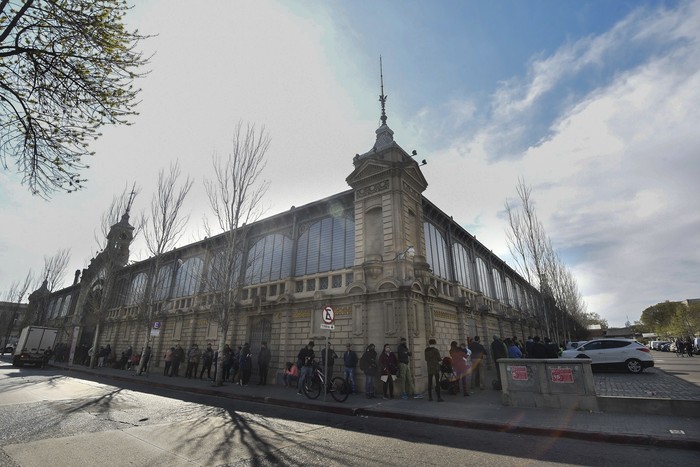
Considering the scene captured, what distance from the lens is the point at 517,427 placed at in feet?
23.2

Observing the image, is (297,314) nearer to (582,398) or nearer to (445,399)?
(445,399)

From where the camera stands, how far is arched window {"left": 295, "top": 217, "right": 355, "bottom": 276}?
16656mm

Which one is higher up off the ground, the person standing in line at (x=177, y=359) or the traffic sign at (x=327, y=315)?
the traffic sign at (x=327, y=315)

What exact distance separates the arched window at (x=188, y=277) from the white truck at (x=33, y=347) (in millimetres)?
12353

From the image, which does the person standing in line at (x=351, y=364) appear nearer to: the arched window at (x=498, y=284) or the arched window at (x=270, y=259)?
the arched window at (x=270, y=259)

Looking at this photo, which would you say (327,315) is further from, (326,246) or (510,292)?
(510,292)

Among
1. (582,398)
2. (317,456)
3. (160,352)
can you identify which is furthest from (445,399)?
(160,352)

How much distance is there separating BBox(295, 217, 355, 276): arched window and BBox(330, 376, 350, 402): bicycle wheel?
586 cm

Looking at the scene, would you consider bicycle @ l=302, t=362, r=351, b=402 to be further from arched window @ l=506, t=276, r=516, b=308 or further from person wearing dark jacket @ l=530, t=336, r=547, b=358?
arched window @ l=506, t=276, r=516, b=308

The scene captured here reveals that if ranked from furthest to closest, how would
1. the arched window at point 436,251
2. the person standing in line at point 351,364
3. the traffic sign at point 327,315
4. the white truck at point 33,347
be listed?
the white truck at point 33,347 → the arched window at point 436,251 → the person standing in line at point 351,364 → the traffic sign at point 327,315

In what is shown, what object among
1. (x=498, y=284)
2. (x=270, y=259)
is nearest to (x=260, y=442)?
(x=270, y=259)

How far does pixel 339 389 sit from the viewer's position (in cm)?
1164

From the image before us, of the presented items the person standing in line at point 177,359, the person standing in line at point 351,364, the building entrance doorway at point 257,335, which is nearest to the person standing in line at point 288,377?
the building entrance doorway at point 257,335

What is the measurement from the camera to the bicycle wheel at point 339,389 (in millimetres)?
11180
